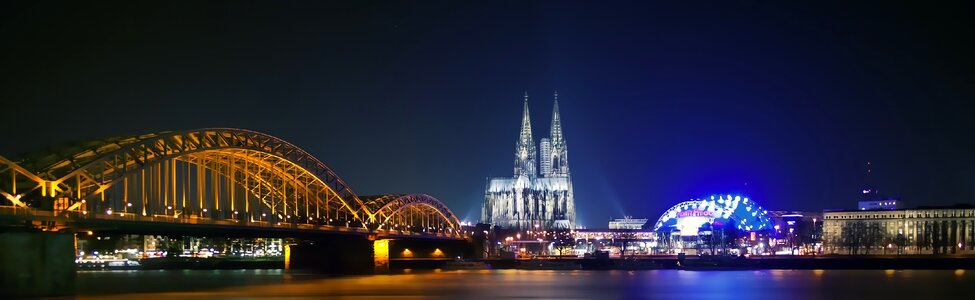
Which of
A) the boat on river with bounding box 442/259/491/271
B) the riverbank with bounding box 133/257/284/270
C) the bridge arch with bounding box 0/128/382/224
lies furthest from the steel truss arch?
the riverbank with bounding box 133/257/284/270

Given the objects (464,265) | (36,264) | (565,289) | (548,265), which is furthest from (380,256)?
(36,264)

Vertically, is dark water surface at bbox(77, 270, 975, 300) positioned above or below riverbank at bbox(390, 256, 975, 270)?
above

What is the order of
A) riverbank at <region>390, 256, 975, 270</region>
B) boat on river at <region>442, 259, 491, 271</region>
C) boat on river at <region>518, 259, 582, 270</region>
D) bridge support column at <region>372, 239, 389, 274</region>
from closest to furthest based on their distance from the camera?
bridge support column at <region>372, 239, 389, 274</region> < riverbank at <region>390, 256, 975, 270</region> < boat on river at <region>442, 259, 491, 271</region> < boat on river at <region>518, 259, 582, 270</region>

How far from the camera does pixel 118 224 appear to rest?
224 ft

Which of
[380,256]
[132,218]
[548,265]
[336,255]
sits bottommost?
[548,265]

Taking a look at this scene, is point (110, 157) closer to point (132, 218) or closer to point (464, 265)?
point (132, 218)

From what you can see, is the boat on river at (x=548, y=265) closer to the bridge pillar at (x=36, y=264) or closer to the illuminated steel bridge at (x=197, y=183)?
the illuminated steel bridge at (x=197, y=183)

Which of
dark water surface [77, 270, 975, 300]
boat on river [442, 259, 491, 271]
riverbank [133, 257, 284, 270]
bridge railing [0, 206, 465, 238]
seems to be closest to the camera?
bridge railing [0, 206, 465, 238]

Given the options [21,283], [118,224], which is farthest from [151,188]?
[21,283]

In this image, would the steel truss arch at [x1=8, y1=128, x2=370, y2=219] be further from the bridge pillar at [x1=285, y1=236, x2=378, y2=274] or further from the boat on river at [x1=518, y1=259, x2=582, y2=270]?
the boat on river at [x1=518, y1=259, x2=582, y2=270]

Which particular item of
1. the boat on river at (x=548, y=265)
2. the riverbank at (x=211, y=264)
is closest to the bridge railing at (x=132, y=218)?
the boat on river at (x=548, y=265)

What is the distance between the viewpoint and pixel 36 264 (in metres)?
60.2

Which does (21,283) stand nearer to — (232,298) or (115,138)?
(232,298)

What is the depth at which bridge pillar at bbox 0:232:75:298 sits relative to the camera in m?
58.0
